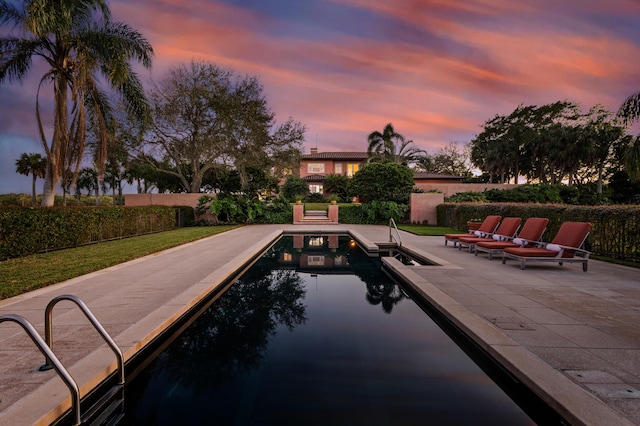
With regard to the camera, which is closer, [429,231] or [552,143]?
[429,231]

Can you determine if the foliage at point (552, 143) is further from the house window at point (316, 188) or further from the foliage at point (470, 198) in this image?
the house window at point (316, 188)

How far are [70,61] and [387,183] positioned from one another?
18.3 metres

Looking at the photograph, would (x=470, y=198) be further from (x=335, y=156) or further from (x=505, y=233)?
(x=335, y=156)

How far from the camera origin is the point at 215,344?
4.28m

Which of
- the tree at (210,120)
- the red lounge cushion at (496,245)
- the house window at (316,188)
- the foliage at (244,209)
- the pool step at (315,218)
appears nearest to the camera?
the red lounge cushion at (496,245)

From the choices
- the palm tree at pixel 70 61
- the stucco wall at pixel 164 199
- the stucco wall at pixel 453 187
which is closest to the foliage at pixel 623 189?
the stucco wall at pixel 453 187

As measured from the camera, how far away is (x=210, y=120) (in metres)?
22.9

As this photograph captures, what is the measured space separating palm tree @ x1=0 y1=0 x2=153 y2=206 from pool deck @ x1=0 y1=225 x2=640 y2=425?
7266 mm

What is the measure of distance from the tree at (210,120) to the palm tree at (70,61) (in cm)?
884

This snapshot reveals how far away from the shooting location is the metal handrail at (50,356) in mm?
2184

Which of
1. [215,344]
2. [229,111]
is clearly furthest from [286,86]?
[215,344]

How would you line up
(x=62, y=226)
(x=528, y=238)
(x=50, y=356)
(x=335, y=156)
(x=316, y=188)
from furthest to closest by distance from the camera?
(x=335, y=156), (x=316, y=188), (x=62, y=226), (x=528, y=238), (x=50, y=356)

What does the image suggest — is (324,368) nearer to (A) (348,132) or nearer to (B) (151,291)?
(B) (151,291)

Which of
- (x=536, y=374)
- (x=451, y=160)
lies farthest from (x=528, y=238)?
(x=451, y=160)
